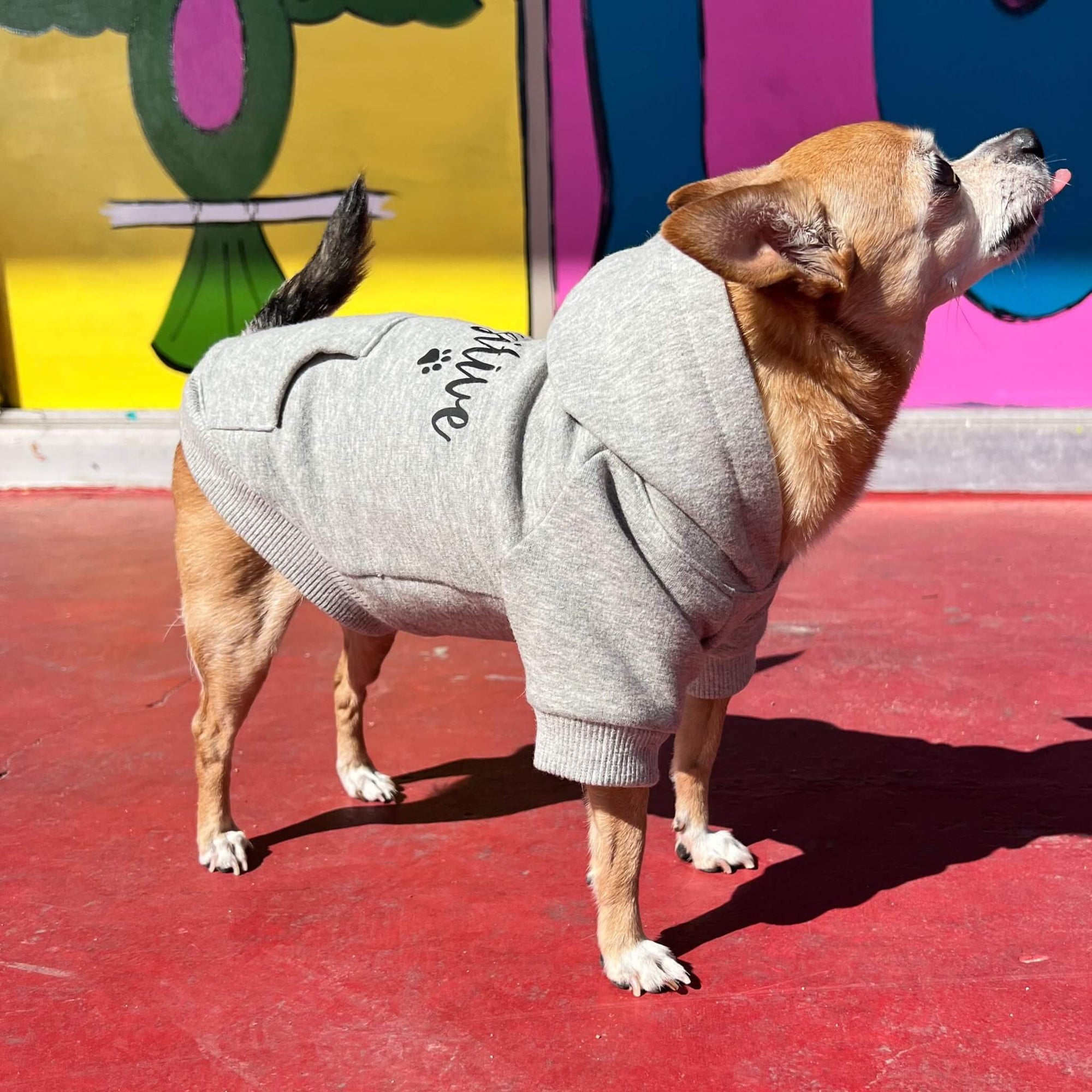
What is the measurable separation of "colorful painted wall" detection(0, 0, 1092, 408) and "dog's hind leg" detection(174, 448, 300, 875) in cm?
437

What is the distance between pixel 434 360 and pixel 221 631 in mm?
895

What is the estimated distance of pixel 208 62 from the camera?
23.0ft

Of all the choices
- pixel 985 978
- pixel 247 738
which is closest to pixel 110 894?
pixel 247 738

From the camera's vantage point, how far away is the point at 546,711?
7.36 ft

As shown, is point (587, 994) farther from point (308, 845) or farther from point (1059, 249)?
point (1059, 249)

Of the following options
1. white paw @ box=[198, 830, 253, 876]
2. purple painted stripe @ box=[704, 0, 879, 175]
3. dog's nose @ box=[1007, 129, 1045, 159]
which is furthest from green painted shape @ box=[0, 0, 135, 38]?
dog's nose @ box=[1007, 129, 1045, 159]

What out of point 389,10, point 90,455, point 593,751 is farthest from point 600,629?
point 389,10

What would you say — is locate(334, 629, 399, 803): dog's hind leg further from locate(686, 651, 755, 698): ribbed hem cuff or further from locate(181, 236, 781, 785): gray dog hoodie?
locate(686, 651, 755, 698): ribbed hem cuff

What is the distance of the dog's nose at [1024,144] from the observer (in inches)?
95.5

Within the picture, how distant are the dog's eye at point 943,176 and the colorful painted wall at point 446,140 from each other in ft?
14.0

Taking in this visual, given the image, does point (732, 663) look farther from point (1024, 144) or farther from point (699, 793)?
point (1024, 144)

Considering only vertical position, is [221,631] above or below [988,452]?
above

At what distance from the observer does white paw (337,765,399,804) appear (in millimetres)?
3252

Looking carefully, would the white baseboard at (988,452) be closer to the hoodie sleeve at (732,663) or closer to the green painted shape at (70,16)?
the hoodie sleeve at (732,663)
